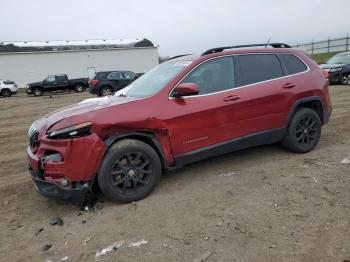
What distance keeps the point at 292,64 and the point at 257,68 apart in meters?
0.74

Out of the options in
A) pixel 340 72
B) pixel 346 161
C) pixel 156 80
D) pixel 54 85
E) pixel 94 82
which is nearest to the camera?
pixel 156 80

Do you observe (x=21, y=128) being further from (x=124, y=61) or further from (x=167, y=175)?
(x=124, y=61)

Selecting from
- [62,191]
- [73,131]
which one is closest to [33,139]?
[73,131]

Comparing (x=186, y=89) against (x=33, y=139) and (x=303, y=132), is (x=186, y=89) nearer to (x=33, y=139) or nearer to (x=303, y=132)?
(x=33, y=139)

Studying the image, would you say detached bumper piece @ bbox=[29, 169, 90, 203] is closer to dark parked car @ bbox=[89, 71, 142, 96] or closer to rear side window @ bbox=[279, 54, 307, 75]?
rear side window @ bbox=[279, 54, 307, 75]

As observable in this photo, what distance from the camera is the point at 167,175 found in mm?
5113

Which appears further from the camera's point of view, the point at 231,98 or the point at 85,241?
the point at 231,98

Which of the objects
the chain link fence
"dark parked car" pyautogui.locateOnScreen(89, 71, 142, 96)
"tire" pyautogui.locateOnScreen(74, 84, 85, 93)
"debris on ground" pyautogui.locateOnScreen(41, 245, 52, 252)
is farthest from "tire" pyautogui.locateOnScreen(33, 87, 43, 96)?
"debris on ground" pyautogui.locateOnScreen(41, 245, 52, 252)

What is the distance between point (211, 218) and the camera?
146 inches

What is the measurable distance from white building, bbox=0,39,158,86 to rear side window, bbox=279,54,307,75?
3720cm

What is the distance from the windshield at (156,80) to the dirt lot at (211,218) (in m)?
1.31

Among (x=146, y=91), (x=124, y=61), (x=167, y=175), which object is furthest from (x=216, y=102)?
(x=124, y=61)

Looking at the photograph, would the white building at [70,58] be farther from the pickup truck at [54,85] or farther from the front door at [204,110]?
the front door at [204,110]

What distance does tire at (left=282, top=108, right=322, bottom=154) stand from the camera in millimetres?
5441
